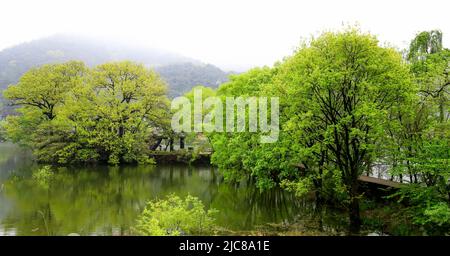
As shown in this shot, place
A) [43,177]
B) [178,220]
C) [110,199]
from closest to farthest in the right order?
[178,220], [110,199], [43,177]

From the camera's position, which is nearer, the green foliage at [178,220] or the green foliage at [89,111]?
the green foliage at [178,220]

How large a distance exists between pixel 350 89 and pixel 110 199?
16.5 meters

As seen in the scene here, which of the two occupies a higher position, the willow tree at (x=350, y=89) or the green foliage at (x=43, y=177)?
the willow tree at (x=350, y=89)

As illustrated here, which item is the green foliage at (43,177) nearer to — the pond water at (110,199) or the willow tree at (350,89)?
the pond water at (110,199)

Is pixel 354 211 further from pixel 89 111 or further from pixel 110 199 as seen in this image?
pixel 89 111

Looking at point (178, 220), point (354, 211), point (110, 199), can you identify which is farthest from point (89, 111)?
point (354, 211)

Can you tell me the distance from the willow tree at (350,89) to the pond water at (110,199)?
546 centimetres

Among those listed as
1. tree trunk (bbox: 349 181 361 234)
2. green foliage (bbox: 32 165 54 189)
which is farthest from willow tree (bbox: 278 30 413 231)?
green foliage (bbox: 32 165 54 189)

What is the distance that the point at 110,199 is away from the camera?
23703 mm

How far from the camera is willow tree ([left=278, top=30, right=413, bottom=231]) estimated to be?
1498 cm

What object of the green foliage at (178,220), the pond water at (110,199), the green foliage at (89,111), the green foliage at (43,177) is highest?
the green foliage at (89,111)

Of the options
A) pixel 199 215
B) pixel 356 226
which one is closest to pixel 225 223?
pixel 199 215

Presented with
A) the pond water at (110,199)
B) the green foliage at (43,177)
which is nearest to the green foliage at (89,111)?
the pond water at (110,199)

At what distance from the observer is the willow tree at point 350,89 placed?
1498 centimetres
